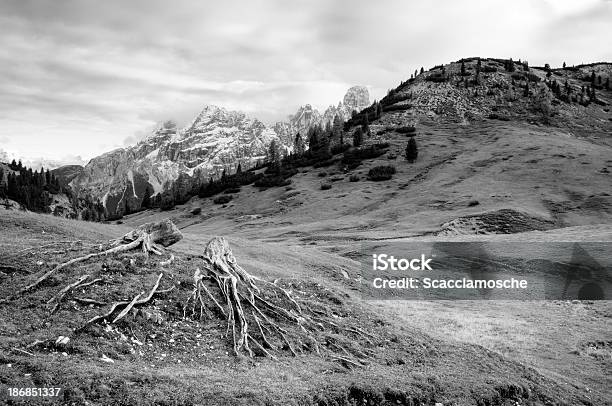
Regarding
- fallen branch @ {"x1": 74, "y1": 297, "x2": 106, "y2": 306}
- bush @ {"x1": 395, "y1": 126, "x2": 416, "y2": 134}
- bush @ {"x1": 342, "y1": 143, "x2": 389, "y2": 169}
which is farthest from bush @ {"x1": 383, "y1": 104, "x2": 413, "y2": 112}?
fallen branch @ {"x1": 74, "y1": 297, "x2": 106, "y2": 306}

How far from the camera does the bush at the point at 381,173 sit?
418 feet

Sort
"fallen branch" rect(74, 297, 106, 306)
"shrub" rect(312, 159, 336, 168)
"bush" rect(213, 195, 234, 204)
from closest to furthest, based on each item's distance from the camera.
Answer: "fallen branch" rect(74, 297, 106, 306)
"bush" rect(213, 195, 234, 204)
"shrub" rect(312, 159, 336, 168)

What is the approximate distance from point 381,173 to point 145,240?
113 m

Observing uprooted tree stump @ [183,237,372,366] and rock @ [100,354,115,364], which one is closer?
rock @ [100,354,115,364]

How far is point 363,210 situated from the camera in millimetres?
105688

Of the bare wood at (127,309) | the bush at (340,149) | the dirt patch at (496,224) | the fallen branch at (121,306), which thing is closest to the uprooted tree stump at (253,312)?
the fallen branch at (121,306)

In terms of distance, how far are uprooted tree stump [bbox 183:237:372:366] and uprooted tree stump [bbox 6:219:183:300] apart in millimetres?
2443

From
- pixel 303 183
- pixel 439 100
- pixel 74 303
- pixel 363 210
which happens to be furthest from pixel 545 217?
pixel 439 100

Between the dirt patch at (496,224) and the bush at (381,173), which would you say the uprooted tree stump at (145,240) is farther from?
the bush at (381,173)

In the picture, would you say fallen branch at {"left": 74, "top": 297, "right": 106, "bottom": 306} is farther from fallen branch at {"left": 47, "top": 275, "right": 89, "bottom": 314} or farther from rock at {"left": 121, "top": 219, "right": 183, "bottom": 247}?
rock at {"left": 121, "top": 219, "right": 183, "bottom": 247}

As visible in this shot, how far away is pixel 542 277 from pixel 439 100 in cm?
15395

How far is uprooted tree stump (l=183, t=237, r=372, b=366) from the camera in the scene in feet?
53.8

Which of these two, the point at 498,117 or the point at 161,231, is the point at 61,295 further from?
the point at 498,117

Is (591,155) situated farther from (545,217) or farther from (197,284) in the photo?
(197,284)
